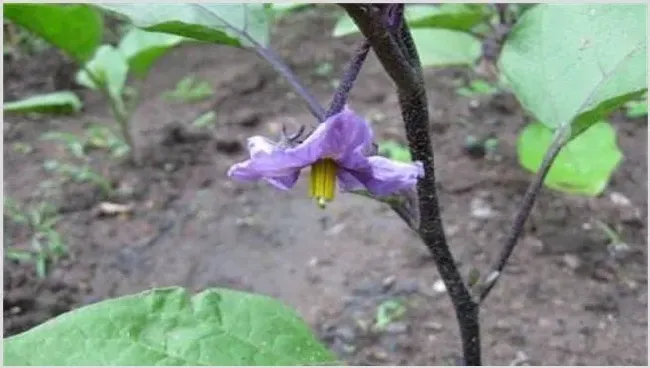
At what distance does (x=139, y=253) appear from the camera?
1496 millimetres

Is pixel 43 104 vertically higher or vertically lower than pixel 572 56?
lower

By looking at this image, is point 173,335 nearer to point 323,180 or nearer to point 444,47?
point 323,180

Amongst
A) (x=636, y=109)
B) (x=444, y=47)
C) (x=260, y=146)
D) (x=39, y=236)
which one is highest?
(x=260, y=146)

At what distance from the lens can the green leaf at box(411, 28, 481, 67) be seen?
1.47 m

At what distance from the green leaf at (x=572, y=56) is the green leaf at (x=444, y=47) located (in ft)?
1.84

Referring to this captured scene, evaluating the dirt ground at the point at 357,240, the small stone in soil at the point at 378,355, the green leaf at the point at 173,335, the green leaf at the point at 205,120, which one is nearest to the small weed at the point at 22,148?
the dirt ground at the point at 357,240

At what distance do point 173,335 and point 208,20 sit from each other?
0.25 meters

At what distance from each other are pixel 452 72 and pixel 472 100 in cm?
17

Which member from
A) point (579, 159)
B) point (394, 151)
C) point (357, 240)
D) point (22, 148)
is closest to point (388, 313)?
point (357, 240)

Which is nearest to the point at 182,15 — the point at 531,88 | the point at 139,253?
the point at 531,88

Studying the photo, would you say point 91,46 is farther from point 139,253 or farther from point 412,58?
point 412,58

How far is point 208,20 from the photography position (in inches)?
31.8

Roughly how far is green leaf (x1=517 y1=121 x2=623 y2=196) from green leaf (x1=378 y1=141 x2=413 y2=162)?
0.83 feet

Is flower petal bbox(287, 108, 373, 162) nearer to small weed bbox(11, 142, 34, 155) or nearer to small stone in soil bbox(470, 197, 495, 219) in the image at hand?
small stone in soil bbox(470, 197, 495, 219)
